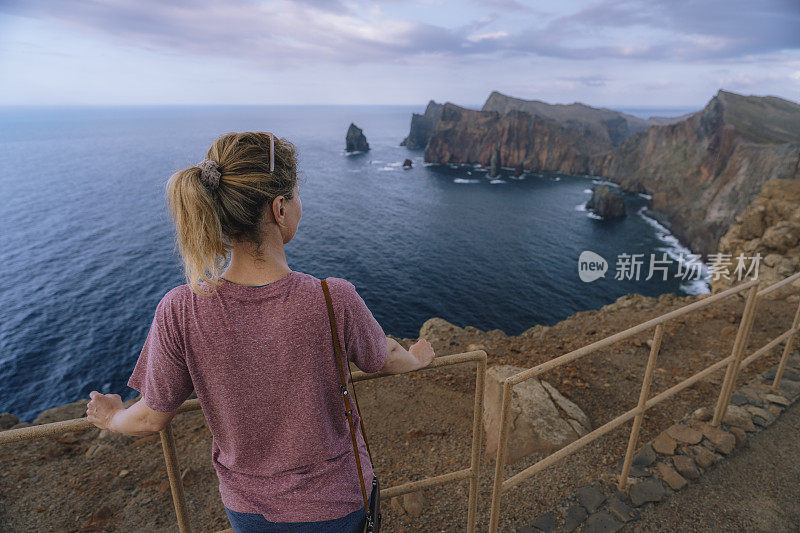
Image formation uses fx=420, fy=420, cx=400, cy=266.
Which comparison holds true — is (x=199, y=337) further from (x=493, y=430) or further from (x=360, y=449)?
(x=493, y=430)

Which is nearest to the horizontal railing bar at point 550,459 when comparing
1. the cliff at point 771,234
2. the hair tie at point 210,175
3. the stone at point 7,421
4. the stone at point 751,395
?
the hair tie at point 210,175

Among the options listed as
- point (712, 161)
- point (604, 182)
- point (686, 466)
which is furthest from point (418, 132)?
point (686, 466)

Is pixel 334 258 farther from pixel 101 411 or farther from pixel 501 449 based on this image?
pixel 101 411

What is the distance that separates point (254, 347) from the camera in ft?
4.60

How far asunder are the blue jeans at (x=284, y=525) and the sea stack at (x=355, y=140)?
116281 millimetres

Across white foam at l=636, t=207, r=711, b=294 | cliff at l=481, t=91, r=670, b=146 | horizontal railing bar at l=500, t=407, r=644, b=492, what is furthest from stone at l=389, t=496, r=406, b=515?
cliff at l=481, t=91, r=670, b=146

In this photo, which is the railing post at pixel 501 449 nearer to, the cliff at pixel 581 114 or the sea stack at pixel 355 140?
the sea stack at pixel 355 140

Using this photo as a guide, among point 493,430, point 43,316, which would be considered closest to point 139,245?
point 43,316

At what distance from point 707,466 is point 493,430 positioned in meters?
2.43

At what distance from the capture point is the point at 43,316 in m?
28.8

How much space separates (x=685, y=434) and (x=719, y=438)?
Answer: 0.32m

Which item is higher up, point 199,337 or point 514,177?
point 199,337

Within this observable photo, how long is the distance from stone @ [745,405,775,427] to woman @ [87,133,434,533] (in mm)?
5475

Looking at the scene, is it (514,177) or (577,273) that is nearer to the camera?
(577,273)
